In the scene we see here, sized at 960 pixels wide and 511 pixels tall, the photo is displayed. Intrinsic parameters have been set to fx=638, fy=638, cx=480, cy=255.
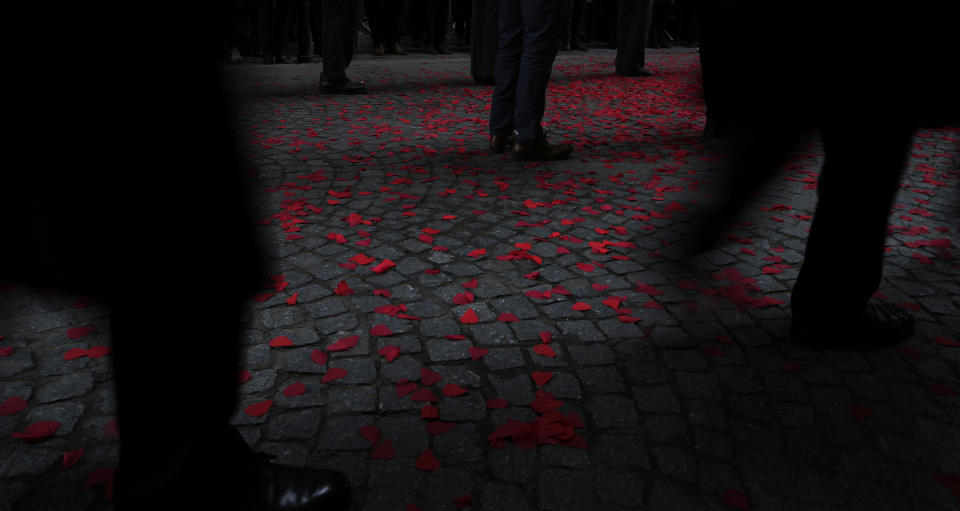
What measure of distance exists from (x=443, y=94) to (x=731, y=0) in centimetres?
647

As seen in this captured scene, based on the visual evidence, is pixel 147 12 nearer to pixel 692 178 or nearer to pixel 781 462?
pixel 781 462

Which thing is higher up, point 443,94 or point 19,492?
point 443,94

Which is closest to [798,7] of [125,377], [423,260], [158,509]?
[125,377]

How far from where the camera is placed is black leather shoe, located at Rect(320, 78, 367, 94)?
7.56 metres

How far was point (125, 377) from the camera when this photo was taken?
1242mm

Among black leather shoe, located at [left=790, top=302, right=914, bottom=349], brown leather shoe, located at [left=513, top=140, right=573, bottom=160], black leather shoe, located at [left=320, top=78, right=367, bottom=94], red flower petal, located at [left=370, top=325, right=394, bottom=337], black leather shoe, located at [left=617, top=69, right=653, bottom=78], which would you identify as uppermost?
black leather shoe, located at [left=617, top=69, right=653, bottom=78]

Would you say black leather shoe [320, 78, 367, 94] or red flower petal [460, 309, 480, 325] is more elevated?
black leather shoe [320, 78, 367, 94]

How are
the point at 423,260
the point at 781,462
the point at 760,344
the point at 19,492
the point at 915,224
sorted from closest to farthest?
1. the point at 19,492
2. the point at 781,462
3. the point at 760,344
4. the point at 423,260
5. the point at 915,224

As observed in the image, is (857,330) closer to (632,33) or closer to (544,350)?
(544,350)

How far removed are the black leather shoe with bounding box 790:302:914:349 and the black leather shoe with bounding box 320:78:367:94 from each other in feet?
20.3

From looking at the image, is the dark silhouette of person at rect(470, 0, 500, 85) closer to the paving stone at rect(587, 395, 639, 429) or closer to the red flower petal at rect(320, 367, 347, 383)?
the red flower petal at rect(320, 367, 347, 383)

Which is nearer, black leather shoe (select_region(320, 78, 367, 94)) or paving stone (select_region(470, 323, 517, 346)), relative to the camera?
paving stone (select_region(470, 323, 517, 346))

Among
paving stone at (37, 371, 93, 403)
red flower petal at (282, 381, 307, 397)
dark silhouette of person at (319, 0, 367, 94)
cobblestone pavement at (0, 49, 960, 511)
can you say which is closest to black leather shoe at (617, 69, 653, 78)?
dark silhouette of person at (319, 0, 367, 94)

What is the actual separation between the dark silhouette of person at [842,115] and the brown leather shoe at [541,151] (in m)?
2.84
